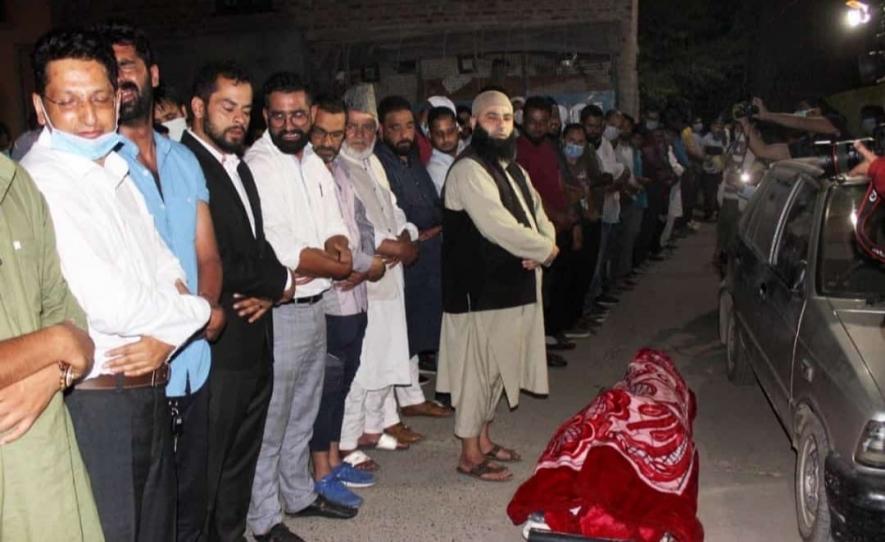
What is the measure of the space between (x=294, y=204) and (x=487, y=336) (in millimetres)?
1559

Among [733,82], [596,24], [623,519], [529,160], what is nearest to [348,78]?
[596,24]

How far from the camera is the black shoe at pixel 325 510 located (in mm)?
5285

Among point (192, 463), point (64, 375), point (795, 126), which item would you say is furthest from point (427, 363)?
point (64, 375)

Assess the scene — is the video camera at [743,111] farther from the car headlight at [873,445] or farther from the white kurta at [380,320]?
the car headlight at [873,445]

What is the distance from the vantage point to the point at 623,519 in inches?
168

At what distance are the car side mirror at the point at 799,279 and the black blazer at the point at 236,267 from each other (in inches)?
118

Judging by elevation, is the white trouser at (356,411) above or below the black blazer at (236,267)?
below

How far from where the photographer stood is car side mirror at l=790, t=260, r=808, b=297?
17.7 ft

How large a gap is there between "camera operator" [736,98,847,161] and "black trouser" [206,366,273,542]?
6.40 metres

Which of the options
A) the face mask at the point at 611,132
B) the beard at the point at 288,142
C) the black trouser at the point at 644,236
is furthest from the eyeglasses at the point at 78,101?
the black trouser at the point at 644,236

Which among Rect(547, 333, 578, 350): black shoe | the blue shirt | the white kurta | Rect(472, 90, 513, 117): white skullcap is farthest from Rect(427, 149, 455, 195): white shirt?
the blue shirt

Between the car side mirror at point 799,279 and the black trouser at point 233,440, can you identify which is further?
the car side mirror at point 799,279

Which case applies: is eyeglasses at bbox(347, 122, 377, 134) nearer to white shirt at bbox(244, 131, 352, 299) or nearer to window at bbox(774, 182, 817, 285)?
white shirt at bbox(244, 131, 352, 299)

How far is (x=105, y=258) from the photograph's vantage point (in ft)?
8.87
